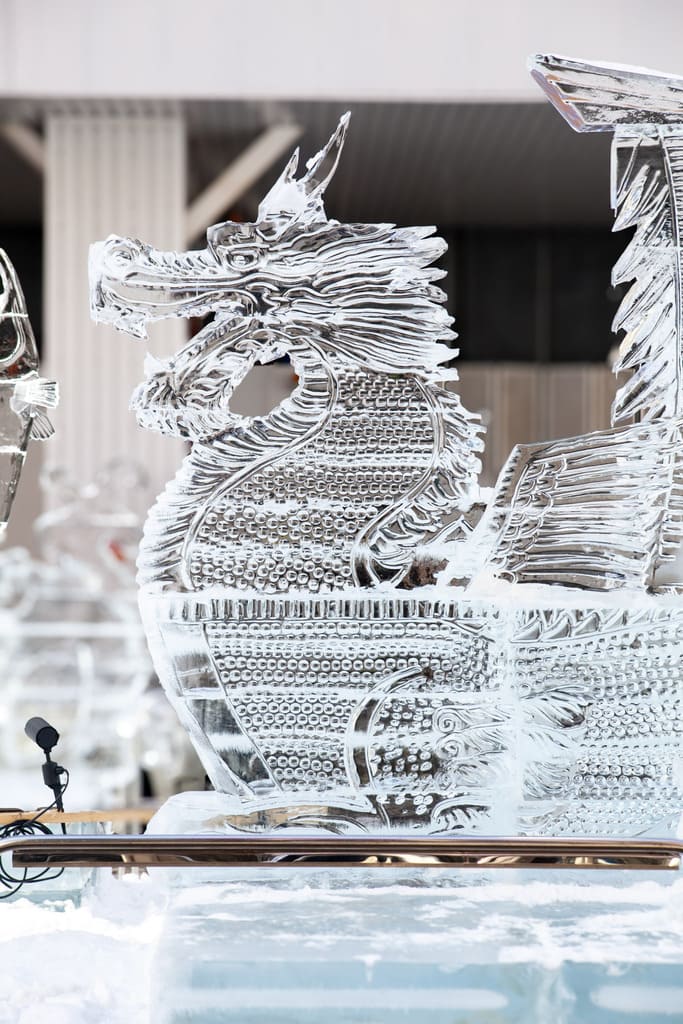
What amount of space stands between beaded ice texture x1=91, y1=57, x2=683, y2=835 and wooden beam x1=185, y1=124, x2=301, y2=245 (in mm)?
3117

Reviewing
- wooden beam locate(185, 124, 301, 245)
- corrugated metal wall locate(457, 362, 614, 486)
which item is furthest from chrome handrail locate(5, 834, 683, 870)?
corrugated metal wall locate(457, 362, 614, 486)

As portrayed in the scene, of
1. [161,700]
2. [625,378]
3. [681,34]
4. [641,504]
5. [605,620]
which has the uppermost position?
[681,34]

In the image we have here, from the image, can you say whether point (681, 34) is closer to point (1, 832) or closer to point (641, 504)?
point (641, 504)

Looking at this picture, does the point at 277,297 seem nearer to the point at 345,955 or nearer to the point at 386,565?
the point at 386,565

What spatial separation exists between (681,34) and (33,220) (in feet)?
13.3

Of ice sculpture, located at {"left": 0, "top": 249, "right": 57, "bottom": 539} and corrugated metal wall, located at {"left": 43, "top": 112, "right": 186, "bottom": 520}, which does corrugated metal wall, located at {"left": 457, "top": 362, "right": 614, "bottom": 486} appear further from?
ice sculpture, located at {"left": 0, "top": 249, "right": 57, "bottom": 539}

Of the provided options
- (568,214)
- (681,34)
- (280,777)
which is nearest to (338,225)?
(280,777)

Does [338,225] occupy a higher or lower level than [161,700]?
higher

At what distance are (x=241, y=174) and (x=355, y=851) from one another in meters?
3.64

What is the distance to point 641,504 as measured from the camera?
4.15 feet

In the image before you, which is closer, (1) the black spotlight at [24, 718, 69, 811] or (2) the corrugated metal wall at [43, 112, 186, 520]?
(1) the black spotlight at [24, 718, 69, 811]

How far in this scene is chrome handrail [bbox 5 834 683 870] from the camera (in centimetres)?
109

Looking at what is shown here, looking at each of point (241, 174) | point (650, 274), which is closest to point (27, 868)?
point (650, 274)

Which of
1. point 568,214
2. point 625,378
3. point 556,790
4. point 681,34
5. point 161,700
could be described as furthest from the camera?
point 568,214
